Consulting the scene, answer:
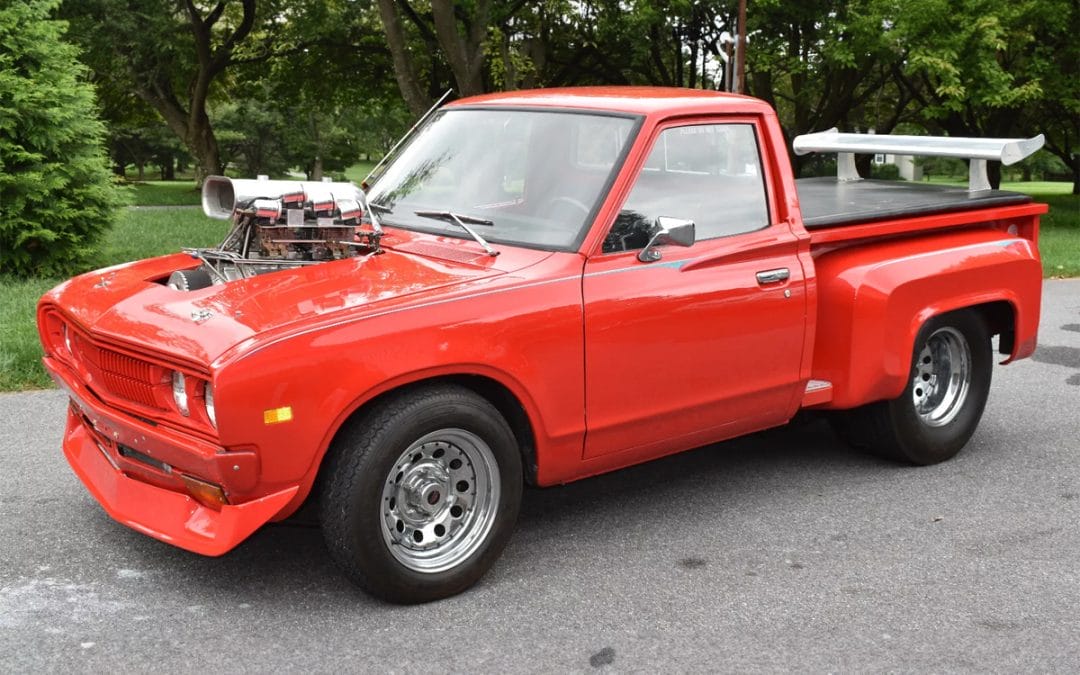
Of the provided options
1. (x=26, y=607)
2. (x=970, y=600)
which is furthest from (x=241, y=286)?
(x=970, y=600)

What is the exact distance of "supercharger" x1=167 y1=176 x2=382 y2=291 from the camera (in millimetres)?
4602

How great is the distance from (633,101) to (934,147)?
87.6 inches

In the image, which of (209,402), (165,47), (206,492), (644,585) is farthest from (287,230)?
(165,47)

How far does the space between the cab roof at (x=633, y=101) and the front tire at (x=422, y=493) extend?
58.2 inches

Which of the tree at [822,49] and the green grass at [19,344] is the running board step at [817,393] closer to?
the green grass at [19,344]

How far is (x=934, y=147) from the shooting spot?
6.21m

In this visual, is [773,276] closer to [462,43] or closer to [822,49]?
[462,43]

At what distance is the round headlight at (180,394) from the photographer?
3.75 metres

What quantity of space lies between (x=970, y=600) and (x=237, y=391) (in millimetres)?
2699

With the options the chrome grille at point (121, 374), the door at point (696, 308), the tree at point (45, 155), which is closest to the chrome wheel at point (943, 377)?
the door at point (696, 308)

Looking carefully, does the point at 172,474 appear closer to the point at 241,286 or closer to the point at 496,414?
the point at 241,286

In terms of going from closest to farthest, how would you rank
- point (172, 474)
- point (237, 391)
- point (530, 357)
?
point (237, 391) < point (172, 474) < point (530, 357)

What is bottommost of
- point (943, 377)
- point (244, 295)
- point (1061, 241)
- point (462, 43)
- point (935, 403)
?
point (1061, 241)

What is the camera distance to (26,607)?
3.98 metres
